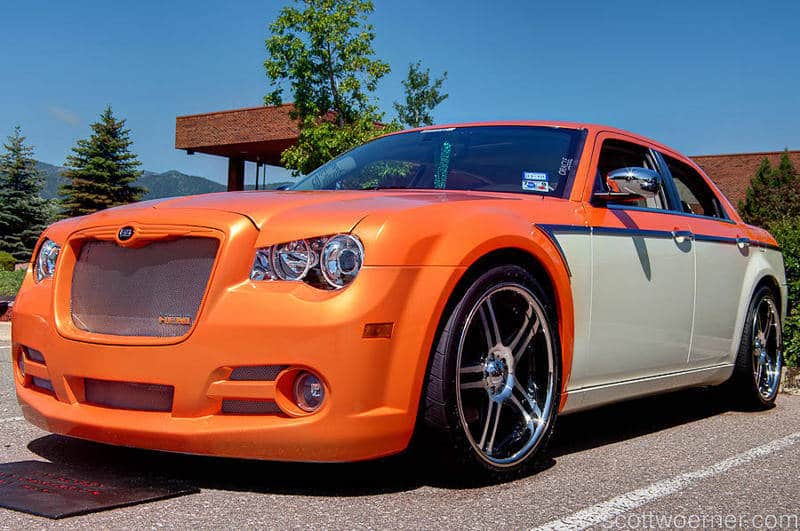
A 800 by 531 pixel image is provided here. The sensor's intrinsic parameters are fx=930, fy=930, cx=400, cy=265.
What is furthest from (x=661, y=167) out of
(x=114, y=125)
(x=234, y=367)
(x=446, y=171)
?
(x=114, y=125)

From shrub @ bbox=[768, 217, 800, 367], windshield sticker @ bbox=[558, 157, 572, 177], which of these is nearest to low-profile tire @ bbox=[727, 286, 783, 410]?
shrub @ bbox=[768, 217, 800, 367]

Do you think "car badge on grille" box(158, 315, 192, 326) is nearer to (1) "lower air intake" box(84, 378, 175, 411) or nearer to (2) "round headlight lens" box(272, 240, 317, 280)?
(1) "lower air intake" box(84, 378, 175, 411)

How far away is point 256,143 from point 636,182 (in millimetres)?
34318

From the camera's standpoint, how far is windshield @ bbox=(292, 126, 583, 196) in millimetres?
4547

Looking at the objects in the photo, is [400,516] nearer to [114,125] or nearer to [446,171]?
[446,171]

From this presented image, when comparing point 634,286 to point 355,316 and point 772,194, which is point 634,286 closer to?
point 355,316

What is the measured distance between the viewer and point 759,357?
20.0ft

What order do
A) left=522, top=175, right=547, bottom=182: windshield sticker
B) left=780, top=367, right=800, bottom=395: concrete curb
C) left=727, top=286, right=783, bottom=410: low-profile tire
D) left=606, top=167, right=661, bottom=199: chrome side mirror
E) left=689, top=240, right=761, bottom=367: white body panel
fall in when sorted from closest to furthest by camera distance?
left=606, top=167, right=661, bottom=199: chrome side mirror, left=522, top=175, right=547, bottom=182: windshield sticker, left=689, top=240, right=761, bottom=367: white body panel, left=727, top=286, right=783, bottom=410: low-profile tire, left=780, top=367, right=800, bottom=395: concrete curb

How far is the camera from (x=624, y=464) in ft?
13.6

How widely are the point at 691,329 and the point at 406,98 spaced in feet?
105

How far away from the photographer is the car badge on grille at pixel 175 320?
3.31 m

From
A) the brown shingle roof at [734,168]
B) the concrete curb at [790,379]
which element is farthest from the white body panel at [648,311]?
the brown shingle roof at [734,168]

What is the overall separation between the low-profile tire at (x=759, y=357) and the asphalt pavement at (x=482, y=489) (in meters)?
0.95

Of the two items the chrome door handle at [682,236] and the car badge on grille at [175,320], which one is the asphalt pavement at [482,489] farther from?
the chrome door handle at [682,236]
